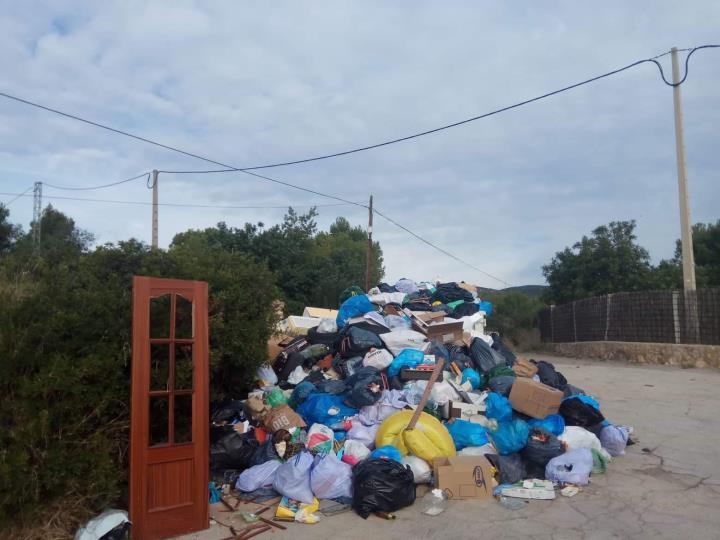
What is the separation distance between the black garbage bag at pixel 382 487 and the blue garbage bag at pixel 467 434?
1.04m

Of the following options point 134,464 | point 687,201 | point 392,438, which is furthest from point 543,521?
point 687,201

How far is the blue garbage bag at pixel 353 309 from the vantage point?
909 centimetres

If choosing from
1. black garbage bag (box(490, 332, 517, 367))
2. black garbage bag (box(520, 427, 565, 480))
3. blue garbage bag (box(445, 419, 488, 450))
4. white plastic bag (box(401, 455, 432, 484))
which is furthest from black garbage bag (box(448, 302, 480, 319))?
white plastic bag (box(401, 455, 432, 484))

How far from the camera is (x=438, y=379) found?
23.4 ft

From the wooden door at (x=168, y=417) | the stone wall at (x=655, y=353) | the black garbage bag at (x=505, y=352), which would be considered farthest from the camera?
the stone wall at (x=655, y=353)

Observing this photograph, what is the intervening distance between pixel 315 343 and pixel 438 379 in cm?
220

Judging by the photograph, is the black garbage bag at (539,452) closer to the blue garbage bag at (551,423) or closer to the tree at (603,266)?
the blue garbage bag at (551,423)

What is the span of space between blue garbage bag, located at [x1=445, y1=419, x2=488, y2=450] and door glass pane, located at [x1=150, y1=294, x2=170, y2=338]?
2.98 meters

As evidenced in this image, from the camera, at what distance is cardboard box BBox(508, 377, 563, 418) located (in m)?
6.39

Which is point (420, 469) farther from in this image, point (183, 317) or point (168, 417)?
point (183, 317)

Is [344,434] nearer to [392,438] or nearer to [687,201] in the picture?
[392,438]

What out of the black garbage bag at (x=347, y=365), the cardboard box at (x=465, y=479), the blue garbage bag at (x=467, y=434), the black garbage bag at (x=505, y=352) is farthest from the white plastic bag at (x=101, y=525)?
the black garbage bag at (x=505, y=352)

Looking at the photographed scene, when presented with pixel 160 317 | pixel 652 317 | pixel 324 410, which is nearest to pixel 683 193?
pixel 652 317

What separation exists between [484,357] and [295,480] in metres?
3.65
